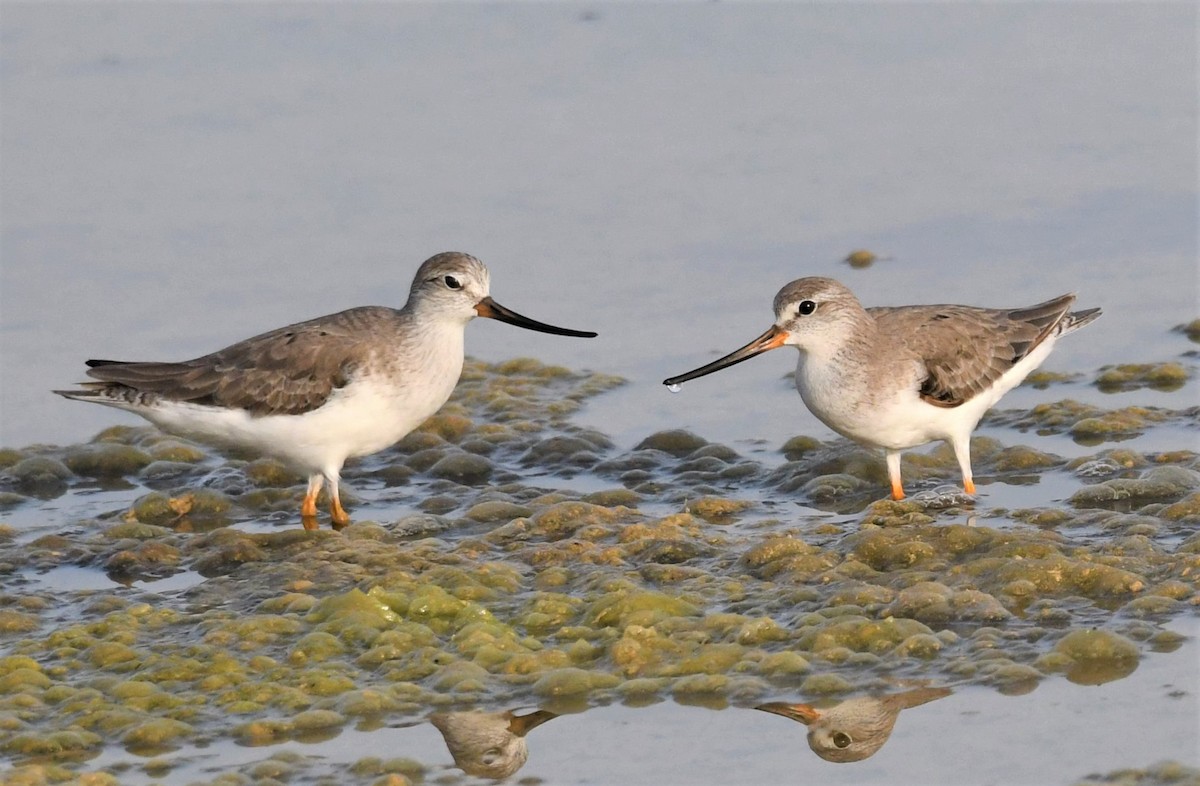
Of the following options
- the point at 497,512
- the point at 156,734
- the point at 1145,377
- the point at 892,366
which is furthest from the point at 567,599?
the point at 1145,377

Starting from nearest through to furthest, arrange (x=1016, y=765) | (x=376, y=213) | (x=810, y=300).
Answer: (x=1016, y=765)
(x=810, y=300)
(x=376, y=213)

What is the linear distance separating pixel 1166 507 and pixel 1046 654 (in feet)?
5.74

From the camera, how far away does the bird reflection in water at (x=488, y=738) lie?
596 centimetres

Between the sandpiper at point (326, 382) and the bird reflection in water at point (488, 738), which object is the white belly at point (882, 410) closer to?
the sandpiper at point (326, 382)

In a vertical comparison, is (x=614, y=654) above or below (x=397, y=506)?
below

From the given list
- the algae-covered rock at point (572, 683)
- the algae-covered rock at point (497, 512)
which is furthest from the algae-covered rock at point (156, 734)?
the algae-covered rock at point (497, 512)

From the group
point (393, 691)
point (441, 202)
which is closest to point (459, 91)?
point (441, 202)

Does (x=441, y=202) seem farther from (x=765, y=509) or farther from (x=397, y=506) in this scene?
(x=765, y=509)

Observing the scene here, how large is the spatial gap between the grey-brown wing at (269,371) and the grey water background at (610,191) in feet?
4.07

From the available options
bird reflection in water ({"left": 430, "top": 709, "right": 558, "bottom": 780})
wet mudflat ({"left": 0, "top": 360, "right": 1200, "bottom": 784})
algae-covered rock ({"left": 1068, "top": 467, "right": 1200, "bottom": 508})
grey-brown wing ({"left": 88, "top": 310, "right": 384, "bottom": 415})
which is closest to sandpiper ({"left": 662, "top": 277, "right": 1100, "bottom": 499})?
wet mudflat ({"left": 0, "top": 360, "right": 1200, "bottom": 784})

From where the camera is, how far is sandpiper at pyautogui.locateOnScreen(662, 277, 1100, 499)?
8.37m

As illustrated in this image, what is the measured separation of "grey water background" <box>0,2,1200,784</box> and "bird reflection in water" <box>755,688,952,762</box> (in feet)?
8.54

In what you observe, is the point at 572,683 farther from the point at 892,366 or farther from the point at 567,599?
the point at 892,366

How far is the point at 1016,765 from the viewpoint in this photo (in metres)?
5.68
